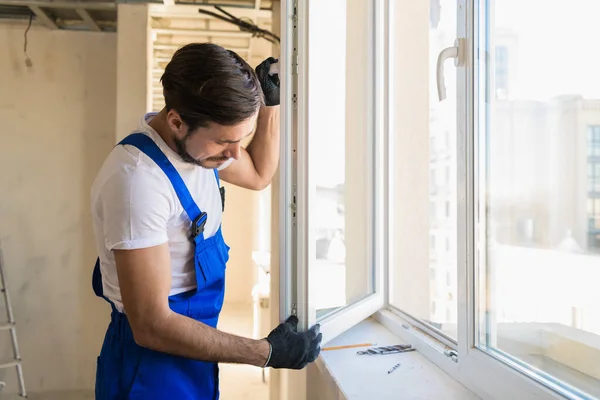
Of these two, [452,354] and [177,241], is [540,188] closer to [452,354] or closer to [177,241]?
[452,354]

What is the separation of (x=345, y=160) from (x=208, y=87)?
89 cm

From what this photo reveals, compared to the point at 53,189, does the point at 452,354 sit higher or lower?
lower

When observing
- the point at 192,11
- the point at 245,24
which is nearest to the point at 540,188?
the point at 245,24

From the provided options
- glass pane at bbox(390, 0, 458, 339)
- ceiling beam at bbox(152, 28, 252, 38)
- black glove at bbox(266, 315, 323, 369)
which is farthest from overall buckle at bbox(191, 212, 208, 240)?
ceiling beam at bbox(152, 28, 252, 38)

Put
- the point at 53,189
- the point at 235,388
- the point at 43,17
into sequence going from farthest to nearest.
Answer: the point at 235,388 < the point at 53,189 < the point at 43,17

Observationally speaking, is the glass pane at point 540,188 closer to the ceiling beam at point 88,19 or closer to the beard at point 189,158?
the beard at point 189,158

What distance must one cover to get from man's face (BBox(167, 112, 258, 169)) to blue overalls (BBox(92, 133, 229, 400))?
0.07 meters

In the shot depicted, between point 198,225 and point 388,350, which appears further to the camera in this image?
point 388,350

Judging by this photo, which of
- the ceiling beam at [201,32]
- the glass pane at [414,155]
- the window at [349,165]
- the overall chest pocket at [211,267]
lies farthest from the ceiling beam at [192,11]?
the overall chest pocket at [211,267]

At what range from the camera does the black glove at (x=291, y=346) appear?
124cm

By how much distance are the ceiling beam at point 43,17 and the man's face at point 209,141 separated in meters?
2.71

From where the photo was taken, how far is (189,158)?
1332mm

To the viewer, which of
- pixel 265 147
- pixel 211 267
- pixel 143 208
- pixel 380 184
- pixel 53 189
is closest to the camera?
pixel 143 208

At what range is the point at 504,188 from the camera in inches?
49.9
